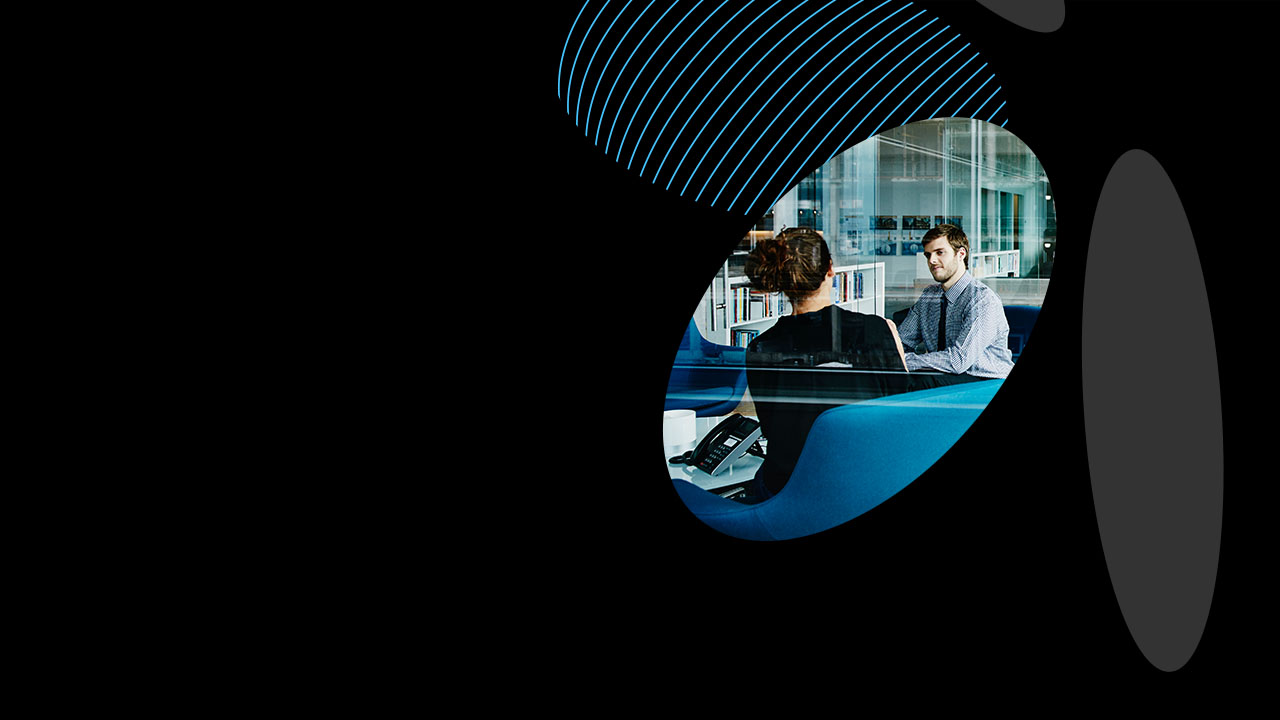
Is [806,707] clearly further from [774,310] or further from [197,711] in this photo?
[774,310]

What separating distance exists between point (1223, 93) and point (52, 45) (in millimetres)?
2396

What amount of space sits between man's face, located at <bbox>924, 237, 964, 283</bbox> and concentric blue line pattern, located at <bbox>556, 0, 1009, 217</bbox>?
100 cm

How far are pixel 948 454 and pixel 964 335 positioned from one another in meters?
1.21

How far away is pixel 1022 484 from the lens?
90.2 inches

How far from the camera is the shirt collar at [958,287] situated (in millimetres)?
3527

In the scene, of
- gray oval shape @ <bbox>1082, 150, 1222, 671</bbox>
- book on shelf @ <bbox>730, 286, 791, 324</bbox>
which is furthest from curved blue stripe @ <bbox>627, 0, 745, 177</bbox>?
book on shelf @ <bbox>730, 286, 791, 324</bbox>

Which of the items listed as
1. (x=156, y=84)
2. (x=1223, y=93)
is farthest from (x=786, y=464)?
(x=156, y=84)

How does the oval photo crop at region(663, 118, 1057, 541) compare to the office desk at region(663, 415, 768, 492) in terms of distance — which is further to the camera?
the office desk at region(663, 415, 768, 492)

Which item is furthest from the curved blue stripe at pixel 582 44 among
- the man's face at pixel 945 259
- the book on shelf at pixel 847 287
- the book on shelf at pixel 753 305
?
the book on shelf at pixel 847 287

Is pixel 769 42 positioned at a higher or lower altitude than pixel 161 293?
higher

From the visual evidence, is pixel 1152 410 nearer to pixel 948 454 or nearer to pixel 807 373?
pixel 948 454

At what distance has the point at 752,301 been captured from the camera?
5.82 m

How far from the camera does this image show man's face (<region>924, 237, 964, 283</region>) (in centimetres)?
361

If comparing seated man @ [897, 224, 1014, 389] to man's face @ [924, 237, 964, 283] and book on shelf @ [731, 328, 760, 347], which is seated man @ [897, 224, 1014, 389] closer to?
man's face @ [924, 237, 964, 283]
